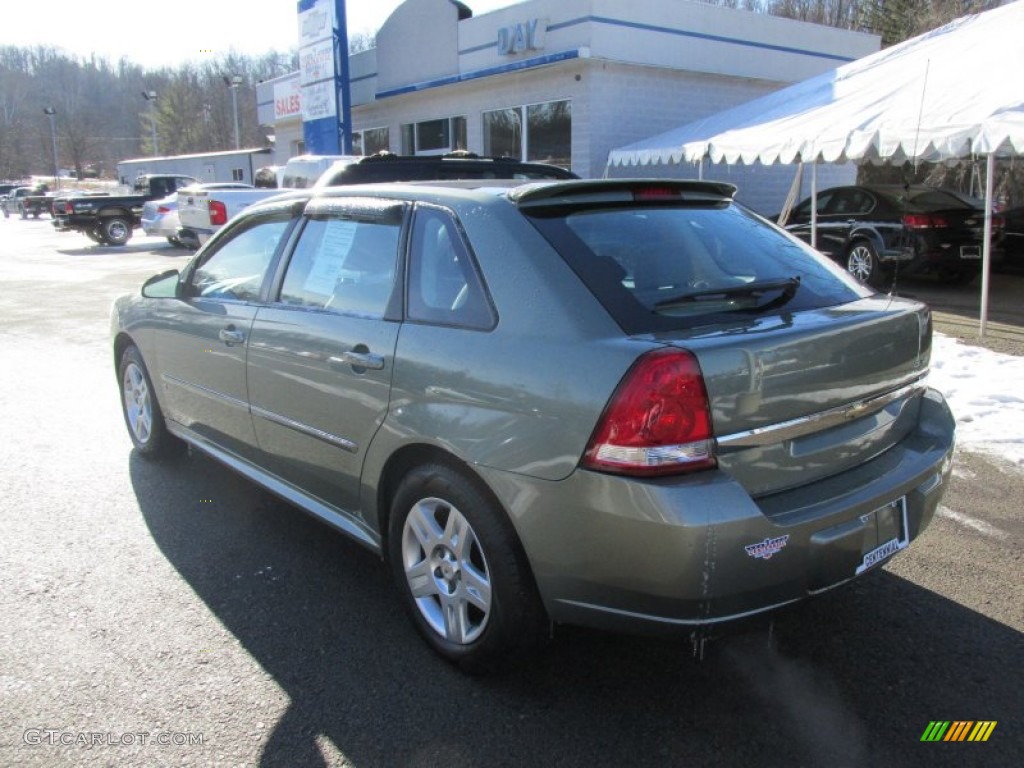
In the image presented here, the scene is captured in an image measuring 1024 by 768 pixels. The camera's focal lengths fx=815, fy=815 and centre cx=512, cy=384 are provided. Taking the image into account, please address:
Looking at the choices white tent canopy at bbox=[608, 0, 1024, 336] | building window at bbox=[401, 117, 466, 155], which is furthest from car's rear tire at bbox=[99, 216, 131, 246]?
white tent canopy at bbox=[608, 0, 1024, 336]

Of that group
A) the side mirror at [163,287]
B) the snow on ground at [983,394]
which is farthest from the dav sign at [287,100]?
the snow on ground at [983,394]

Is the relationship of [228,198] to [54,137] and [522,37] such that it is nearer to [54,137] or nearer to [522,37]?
[522,37]

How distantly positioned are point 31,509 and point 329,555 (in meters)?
1.82

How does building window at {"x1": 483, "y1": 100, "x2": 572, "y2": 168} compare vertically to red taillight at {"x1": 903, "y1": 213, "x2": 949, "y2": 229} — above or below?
above

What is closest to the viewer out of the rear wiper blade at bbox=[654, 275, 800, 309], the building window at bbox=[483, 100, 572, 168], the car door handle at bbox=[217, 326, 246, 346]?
the rear wiper blade at bbox=[654, 275, 800, 309]

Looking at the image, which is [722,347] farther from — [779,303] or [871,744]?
[871,744]

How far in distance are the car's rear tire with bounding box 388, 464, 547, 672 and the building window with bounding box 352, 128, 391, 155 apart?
20397 millimetres

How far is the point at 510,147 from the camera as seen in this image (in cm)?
1820

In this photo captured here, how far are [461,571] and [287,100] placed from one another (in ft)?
84.7

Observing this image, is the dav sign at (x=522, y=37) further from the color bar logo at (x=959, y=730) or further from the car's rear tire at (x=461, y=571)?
the color bar logo at (x=959, y=730)

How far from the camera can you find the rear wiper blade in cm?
266

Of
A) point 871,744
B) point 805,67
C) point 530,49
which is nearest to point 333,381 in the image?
point 871,744

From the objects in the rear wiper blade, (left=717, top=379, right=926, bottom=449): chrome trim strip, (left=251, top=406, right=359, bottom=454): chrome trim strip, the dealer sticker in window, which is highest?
the rear wiper blade

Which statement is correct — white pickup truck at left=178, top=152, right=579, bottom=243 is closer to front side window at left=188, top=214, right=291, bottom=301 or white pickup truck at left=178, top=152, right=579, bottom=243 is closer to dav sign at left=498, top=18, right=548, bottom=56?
front side window at left=188, top=214, right=291, bottom=301
